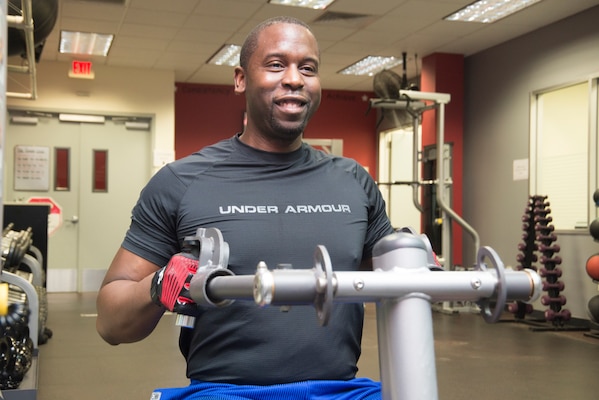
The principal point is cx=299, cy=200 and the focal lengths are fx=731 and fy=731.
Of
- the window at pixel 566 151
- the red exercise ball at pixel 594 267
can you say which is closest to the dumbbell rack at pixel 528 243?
the window at pixel 566 151

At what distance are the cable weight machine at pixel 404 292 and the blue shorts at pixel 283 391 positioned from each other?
1.69ft

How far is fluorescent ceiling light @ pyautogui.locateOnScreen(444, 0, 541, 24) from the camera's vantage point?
6.46m

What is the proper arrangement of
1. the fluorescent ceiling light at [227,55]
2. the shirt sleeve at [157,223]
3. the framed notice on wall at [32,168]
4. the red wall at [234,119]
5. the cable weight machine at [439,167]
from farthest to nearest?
the red wall at [234,119]
the framed notice on wall at [32,168]
the fluorescent ceiling light at [227,55]
the cable weight machine at [439,167]
the shirt sleeve at [157,223]

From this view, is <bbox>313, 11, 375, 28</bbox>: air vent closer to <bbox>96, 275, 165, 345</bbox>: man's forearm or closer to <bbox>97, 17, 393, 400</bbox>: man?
<bbox>97, 17, 393, 400</bbox>: man

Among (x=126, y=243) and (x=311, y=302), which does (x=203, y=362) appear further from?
(x=311, y=302)

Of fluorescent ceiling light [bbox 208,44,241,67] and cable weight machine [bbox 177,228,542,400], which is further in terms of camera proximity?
fluorescent ceiling light [bbox 208,44,241,67]

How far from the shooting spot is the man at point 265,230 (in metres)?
1.32

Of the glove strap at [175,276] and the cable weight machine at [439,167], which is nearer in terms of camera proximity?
the glove strap at [175,276]

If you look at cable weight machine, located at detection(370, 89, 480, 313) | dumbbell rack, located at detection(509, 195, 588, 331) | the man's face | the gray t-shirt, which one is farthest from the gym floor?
the man's face

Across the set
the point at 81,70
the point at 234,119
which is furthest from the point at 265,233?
the point at 234,119

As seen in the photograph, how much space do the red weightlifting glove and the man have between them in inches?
8.3

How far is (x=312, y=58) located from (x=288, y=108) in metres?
0.11

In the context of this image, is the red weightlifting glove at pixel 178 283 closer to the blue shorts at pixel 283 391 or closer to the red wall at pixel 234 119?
the blue shorts at pixel 283 391

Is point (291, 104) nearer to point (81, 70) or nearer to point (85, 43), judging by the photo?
point (85, 43)
